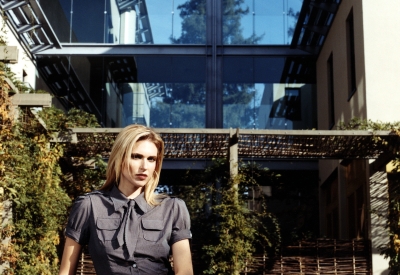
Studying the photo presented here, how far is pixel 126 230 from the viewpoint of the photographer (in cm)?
190

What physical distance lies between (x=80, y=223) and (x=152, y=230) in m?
0.20

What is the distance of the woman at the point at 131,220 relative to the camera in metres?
1.89

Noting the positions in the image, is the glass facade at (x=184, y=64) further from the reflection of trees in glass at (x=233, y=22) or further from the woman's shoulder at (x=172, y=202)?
the woman's shoulder at (x=172, y=202)

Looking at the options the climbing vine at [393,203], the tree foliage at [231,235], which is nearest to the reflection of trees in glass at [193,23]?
the tree foliage at [231,235]

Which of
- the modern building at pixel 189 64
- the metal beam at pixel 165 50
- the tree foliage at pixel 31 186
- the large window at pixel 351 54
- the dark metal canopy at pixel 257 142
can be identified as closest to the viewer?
the tree foliage at pixel 31 186

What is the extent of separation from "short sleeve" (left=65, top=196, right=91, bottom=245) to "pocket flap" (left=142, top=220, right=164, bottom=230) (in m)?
0.16

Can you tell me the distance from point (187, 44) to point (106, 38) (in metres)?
1.90

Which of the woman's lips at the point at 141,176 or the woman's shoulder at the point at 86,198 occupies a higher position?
the woman's lips at the point at 141,176

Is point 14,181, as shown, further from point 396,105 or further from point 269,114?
point 269,114

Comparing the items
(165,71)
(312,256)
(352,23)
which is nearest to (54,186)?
(312,256)

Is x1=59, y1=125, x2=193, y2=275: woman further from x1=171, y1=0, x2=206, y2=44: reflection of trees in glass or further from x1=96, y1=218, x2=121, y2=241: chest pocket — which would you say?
x1=171, y1=0, x2=206, y2=44: reflection of trees in glass

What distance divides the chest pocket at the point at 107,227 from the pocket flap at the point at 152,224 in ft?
0.22

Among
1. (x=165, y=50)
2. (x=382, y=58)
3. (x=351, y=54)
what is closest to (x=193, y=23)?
(x=165, y=50)

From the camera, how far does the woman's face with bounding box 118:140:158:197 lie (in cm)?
190
